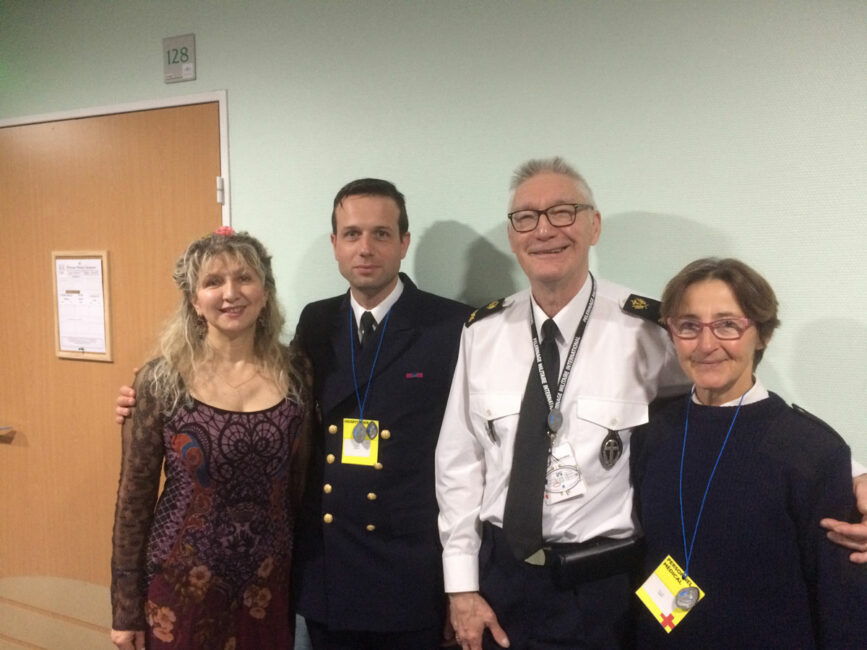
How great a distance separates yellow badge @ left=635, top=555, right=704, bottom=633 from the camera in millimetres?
1104

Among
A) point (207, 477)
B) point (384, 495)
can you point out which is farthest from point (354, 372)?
point (207, 477)

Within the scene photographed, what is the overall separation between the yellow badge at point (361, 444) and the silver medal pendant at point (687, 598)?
2.51 ft

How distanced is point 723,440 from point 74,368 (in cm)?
247

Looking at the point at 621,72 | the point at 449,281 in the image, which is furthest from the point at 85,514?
the point at 621,72

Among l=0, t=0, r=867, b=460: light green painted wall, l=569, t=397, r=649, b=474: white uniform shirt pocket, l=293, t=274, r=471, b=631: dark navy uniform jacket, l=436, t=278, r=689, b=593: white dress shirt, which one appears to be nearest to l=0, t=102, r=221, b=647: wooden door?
l=0, t=0, r=867, b=460: light green painted wall

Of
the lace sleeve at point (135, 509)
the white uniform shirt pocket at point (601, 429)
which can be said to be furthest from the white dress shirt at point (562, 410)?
the lace sleeve at point (135, 509)

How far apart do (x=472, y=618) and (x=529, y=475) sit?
39 cm

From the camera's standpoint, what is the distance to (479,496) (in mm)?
1415

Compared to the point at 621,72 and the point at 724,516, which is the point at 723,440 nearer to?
the point at 724,516

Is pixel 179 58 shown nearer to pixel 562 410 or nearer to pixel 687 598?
pixel 562 410

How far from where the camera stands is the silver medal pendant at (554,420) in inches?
50.2

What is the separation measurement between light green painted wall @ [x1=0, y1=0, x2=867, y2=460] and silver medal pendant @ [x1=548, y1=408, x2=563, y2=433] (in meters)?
0.56

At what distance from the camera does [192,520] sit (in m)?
1.40

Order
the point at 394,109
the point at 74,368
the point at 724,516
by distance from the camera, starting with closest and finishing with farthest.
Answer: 1. the point at 724,516
2. the point at 394,109
3. the point at 74,368
